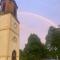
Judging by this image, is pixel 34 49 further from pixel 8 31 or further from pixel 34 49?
pixel 8 31

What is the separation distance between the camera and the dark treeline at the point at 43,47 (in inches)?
1164

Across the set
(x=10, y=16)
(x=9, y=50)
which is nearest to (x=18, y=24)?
(x=10, y=16)

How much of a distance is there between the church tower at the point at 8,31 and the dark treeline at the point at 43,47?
12.9m

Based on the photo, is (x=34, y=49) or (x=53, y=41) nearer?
(x=34, y=49)

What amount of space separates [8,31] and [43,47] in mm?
18079

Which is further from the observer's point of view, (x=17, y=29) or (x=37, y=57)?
(x=37, y=57)

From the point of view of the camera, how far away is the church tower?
1451cm

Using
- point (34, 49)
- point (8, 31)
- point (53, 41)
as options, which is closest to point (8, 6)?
point (8, 31)

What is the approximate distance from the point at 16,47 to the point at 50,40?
Result: 17410 mm

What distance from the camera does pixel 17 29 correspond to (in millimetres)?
16547

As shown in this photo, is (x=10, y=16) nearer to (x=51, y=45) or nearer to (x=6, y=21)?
(x=6, y=21)

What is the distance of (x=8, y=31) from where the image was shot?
14781 mm

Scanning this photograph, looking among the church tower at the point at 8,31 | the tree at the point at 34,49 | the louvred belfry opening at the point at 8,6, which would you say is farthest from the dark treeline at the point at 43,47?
the louvred belfry opening at the point at 8,6

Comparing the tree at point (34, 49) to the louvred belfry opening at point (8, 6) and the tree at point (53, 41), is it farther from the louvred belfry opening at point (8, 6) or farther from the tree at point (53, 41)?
the louvred belfry opening at point (8, 6)
